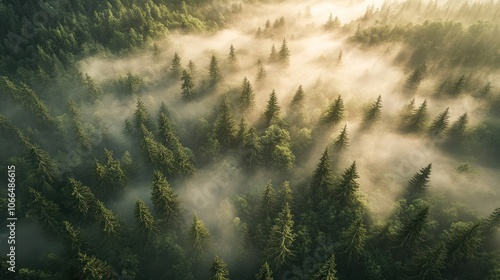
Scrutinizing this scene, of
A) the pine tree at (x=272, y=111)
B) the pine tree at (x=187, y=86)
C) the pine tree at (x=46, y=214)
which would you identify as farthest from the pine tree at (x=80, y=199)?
the pine tree at (x=272, y=111)

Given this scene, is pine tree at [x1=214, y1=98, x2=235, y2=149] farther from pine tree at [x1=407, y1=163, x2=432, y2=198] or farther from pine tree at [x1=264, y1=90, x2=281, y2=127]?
pine tree at [x1=407, y1=163, x2=432, y2=198]

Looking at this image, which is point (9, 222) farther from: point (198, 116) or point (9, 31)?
point (9, 31)

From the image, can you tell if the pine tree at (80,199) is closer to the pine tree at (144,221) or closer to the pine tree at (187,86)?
the pine tree at (144,221)

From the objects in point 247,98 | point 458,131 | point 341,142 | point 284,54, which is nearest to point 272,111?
point 247,98

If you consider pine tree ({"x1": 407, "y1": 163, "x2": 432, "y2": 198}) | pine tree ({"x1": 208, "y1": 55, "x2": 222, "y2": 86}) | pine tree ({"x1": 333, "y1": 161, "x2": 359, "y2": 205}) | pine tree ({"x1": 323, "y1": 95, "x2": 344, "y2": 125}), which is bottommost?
pine tree ({"x1": 407, "y1": 163, "x2": 432, "y2": 198})

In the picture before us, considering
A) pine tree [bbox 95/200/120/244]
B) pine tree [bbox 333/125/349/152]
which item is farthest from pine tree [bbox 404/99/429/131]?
pine tree [bbox 95/200/120/244]

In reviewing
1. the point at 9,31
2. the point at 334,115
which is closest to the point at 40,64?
the point at 9,31

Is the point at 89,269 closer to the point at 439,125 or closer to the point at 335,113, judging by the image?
the point at 335,113
